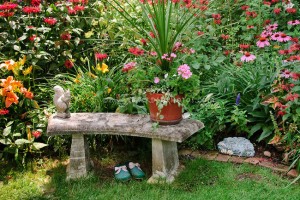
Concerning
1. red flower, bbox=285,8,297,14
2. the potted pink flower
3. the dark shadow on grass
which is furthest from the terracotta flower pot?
red flower, bbox=285,8,297,14

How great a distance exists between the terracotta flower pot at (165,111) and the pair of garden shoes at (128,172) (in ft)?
1.50

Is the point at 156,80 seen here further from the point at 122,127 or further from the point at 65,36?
the point at 65,36

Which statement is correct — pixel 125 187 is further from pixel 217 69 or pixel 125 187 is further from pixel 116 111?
pixel 217 69

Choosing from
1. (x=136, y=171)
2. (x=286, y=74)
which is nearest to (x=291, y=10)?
(x=286, y=74)

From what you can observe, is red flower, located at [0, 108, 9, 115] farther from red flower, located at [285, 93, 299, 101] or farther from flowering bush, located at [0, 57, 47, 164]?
red flower, located at [285, 93, 299, 101]

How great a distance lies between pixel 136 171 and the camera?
3.50 meters

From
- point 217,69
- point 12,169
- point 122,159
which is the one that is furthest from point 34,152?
point 217,69

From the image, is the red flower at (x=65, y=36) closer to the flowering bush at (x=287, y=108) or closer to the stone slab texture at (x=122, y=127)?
the stone slab texture at (x=122, y=127)

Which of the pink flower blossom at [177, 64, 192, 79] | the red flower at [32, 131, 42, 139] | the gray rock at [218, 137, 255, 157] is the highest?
the pink flower blossom at [177, 64, 192, 79]

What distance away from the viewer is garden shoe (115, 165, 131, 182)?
3461 mm

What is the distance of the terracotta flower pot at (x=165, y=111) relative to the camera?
129 inches

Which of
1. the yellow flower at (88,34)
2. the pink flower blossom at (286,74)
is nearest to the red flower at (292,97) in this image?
the pink flower blossom at (286,74)

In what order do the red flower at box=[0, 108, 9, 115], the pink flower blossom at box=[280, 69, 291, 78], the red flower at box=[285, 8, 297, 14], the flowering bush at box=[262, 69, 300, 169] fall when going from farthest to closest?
the red flower at box=[285, 8, 297, 14] → the red flower at box=[0, 108, 9, 115] → the pink flower blossom at box=[280, 69, 291, 78] → the flowering bush at box=[262, 69, 300, 169]

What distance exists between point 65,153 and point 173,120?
1.20m
